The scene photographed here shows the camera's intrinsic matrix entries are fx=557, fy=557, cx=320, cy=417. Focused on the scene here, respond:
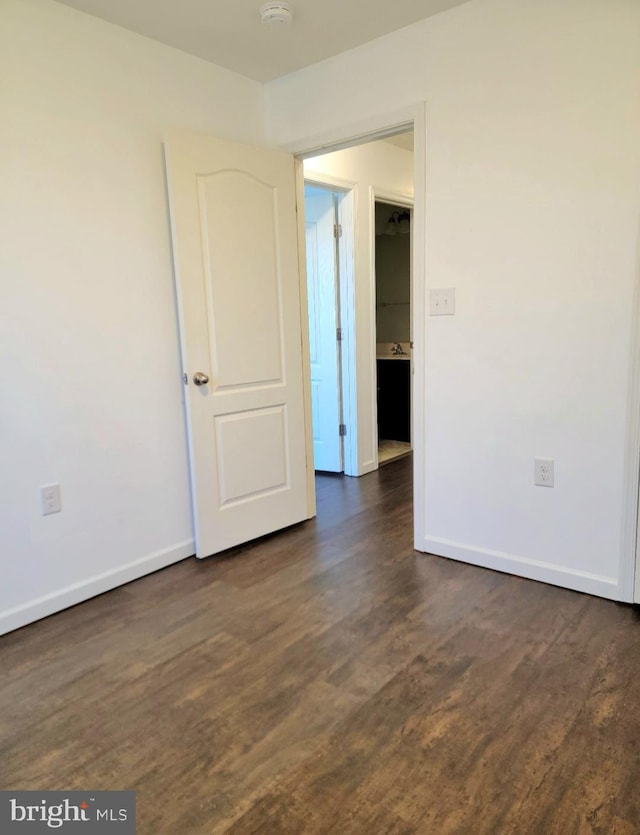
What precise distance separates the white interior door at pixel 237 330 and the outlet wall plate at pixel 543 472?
1332mm

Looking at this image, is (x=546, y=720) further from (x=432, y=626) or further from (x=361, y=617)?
(x=361, y=617)

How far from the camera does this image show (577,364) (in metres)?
2.25

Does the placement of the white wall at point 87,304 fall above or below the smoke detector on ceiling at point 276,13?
below

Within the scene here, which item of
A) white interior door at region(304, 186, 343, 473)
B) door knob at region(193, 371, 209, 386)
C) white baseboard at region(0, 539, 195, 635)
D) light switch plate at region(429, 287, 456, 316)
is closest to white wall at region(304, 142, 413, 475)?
white interior door at region(304, 186, 343, 473)

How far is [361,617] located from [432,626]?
11.0 inches

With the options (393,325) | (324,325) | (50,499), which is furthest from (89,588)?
(393,325)

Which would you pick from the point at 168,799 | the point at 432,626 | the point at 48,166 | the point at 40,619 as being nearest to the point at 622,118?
the point at 432,626

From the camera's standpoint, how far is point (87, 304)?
2.36m

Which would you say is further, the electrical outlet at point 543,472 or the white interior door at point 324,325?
the white interior door at point 324,325

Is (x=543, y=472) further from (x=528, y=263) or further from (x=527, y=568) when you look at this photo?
(x=528, y=263)

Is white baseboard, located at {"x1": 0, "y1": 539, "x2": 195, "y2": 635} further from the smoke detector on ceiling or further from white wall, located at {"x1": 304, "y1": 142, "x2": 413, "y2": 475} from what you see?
the smoke detector on ceiling

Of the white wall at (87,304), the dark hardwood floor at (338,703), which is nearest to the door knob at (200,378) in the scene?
the white wall at (87,304)

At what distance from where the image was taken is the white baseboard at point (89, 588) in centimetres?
222

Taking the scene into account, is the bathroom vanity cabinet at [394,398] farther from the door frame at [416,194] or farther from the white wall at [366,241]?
the door frame at [416,194]
